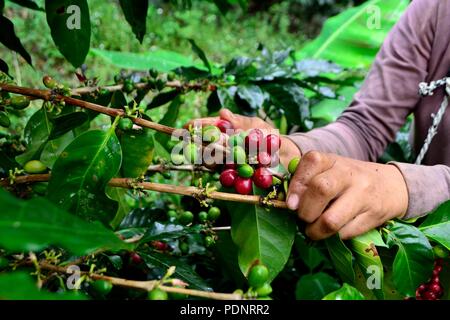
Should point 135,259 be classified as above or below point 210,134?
below

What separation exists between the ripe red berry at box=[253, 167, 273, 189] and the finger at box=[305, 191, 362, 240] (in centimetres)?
9

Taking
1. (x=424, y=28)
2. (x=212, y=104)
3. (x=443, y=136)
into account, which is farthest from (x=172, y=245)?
(x=424, y=28)

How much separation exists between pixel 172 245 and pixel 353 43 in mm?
2129

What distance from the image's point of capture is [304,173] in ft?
2.27

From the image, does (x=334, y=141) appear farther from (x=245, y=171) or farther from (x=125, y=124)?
(x=125, y=124)

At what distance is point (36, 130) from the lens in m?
0.89

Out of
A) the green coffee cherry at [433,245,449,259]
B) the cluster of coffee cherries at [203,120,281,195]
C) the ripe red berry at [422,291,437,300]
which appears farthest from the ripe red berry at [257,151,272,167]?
the ripe red berry at [422,291,437,300]

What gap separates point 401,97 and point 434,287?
53 centimetres

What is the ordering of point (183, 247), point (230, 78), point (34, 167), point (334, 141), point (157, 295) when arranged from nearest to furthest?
point (157, 295) < point (34, 167) < point (183, 247) < point (334, 141) < point (230, 78)

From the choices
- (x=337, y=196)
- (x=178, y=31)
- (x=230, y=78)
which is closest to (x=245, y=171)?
(x=337, y=196)

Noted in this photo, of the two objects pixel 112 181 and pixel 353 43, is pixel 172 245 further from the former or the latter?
pixel 353 43

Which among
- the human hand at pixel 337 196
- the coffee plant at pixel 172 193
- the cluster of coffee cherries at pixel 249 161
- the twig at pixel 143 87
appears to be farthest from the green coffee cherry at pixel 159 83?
the human hand at pixel 337 196
